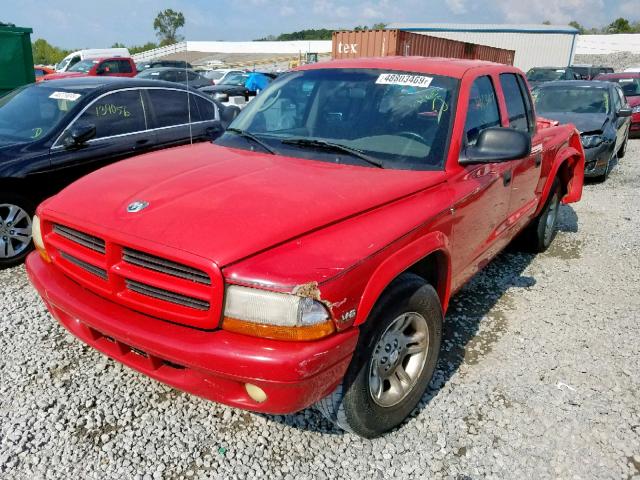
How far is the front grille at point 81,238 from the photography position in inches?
93.1

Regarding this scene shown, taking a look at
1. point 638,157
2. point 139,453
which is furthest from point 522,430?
point 638,157

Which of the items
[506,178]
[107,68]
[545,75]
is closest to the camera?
[506,178]

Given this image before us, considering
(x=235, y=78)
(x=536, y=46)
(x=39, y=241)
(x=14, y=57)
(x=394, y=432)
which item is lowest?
(x=394, y=432)

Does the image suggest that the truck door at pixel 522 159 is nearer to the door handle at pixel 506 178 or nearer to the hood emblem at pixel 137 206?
the door handle at pixel 506 178

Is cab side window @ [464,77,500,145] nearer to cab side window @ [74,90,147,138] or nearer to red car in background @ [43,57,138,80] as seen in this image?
cab side window @ [74,90,147,138]

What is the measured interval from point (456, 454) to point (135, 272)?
69.6 inches

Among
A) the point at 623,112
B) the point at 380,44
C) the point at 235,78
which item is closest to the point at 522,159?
the point at 623,112

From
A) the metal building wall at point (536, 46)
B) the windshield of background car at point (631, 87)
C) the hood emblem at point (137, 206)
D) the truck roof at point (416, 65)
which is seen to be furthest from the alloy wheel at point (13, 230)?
the metal building wall at point (536, 46)

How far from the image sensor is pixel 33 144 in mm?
4730

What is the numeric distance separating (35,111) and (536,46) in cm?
4373

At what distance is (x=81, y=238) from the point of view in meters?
2.46

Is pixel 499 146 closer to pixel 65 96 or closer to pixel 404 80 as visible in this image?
pixel 404 80

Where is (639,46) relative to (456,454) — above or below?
above

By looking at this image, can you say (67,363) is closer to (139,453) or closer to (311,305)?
(139,453)
